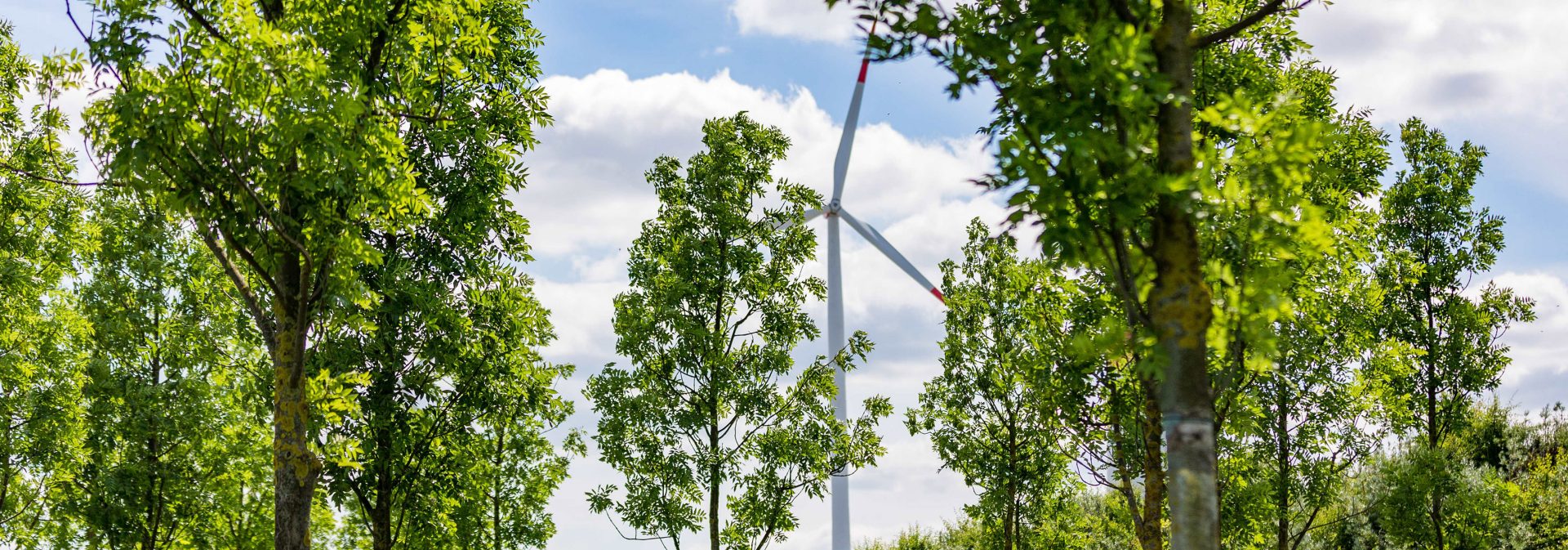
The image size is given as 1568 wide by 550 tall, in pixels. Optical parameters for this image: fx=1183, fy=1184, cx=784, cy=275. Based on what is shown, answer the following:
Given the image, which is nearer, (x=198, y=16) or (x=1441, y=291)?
(x=198, y=16)

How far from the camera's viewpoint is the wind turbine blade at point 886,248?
140ft

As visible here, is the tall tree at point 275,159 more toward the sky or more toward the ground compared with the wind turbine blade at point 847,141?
more toward the ground

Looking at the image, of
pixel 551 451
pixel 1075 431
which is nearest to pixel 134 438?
pixel 551 451

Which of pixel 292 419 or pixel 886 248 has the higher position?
pixel 886 248

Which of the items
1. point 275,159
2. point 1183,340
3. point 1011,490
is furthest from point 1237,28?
point 1011,490

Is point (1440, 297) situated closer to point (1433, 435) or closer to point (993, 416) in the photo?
point (1433, 435)

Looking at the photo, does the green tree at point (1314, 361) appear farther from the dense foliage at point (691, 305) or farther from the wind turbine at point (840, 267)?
the wind turbine at point (840, 267)

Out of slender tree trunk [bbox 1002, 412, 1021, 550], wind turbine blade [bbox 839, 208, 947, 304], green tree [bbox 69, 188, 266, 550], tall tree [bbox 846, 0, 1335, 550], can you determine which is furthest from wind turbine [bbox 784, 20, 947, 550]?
tall tree [bbox 846, 0, 1335, 550]

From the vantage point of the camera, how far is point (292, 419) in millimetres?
13219

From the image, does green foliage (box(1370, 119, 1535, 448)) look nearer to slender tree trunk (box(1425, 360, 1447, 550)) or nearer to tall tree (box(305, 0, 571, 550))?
slender tree trunk (box(1425, 360, 1447, 550))

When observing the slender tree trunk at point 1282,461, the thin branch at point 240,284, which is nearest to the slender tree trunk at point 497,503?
the thin branch at point 240,284

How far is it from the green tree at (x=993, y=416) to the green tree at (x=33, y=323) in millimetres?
21685

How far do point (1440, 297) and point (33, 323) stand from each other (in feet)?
117

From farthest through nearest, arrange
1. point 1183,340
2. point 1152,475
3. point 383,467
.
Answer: point 383,467, point 1152,475, point 1183,340
